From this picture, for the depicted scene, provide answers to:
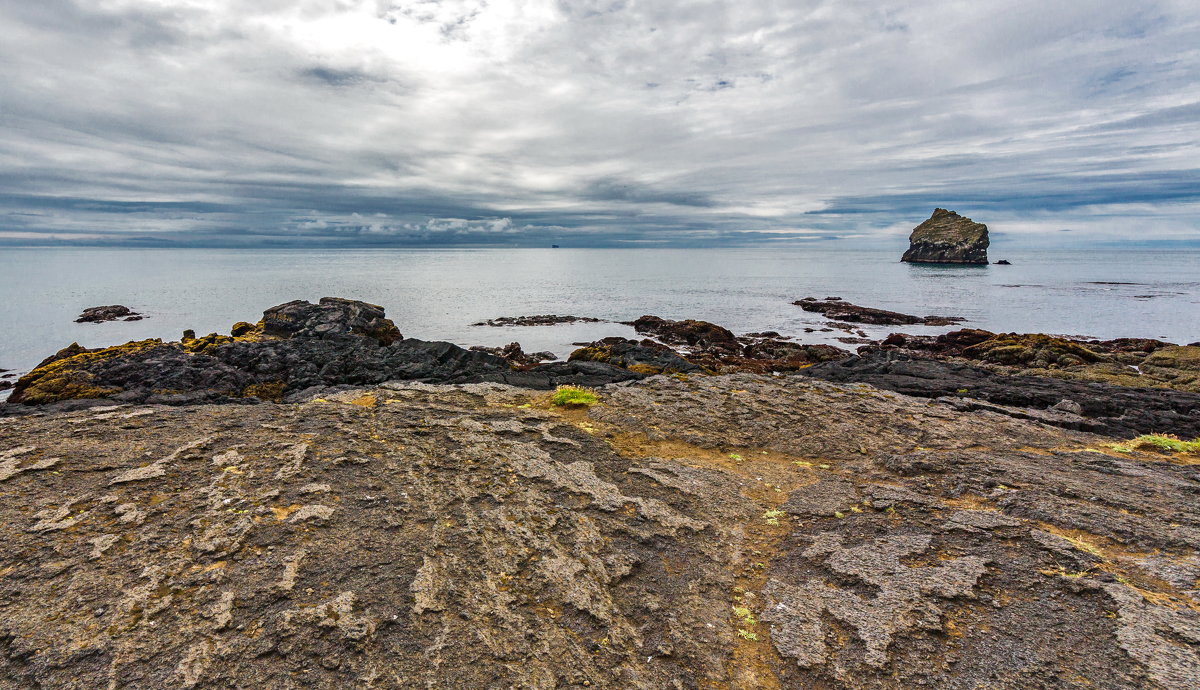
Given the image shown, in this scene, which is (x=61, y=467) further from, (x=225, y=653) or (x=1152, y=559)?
(x=1152, y=559)

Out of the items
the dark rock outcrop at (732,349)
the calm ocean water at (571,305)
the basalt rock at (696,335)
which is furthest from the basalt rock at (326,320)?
the basalt rock at (696,335)

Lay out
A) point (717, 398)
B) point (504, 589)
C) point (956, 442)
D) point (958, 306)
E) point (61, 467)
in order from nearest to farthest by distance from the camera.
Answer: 1. point (504, 589)
2. point (61, 467)
3. point (956, 442)
4. point (717, 398)
5. point (958, 306)

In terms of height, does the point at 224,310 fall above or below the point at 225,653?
below

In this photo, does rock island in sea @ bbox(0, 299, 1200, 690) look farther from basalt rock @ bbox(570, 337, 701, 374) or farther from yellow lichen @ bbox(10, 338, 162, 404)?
basalt rock @ bbox(570, 337, 701, 374)

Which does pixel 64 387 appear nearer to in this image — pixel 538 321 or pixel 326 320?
pixel 326 320

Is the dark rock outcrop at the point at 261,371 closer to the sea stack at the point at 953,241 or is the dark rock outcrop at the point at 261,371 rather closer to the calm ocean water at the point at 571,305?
the calm ocean water at the point at 571,305

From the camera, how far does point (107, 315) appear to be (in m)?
52.8

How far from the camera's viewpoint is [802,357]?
35.8 m

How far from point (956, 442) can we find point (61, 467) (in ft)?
56.5

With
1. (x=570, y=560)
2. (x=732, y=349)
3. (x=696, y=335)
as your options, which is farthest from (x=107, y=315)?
(x=570, y=560)

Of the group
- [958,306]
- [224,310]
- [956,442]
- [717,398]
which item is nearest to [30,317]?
[224,310]

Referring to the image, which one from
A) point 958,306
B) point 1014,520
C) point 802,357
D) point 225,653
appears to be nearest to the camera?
point 225,653

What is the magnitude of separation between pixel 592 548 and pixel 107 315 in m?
68.2

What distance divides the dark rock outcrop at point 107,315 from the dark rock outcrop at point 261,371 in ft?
118
